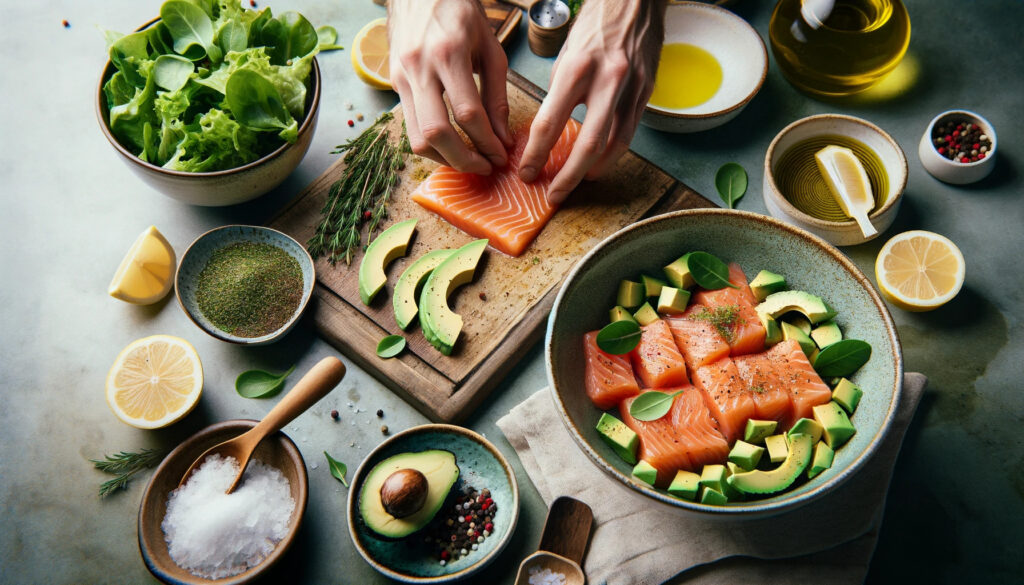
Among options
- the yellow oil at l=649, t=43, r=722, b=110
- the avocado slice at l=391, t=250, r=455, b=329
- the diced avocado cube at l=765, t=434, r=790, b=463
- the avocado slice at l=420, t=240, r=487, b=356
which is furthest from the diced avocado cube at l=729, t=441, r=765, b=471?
the yellow oil at l=649, t=43, r=722, b=110

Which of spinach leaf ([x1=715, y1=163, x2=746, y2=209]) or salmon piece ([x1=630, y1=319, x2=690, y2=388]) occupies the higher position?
spinach leaf ([x1=715, y1=163, x2=746, y2=209])

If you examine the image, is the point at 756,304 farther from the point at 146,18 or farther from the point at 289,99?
the point at 146,18

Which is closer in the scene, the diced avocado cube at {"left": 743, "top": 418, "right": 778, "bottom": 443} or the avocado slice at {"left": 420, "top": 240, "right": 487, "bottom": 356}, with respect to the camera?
the diced avocado cube at {"left": 743, "top": 418, "right": 778, "bottom": 443}

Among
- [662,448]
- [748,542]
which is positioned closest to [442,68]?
[662,448]

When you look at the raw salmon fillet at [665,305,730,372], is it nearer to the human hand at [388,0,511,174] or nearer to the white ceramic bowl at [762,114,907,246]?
the white ceramic bowl at [762,114,907,246]

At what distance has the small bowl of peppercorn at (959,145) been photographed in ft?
7.58

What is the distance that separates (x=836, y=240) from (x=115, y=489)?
230 cm

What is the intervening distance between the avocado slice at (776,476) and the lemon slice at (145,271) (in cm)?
177

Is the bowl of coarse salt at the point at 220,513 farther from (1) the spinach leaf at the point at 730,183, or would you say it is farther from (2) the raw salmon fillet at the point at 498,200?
(1) the spinach leaf at the point at 730,183

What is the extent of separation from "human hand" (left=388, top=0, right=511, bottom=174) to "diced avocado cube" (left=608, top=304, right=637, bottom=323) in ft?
2.07

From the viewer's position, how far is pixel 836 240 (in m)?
2.22

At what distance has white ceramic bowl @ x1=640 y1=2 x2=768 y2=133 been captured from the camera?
2.41 metres

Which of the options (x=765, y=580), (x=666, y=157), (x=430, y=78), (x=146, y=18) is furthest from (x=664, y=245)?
(x=146, y=18)

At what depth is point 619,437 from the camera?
1.80m
